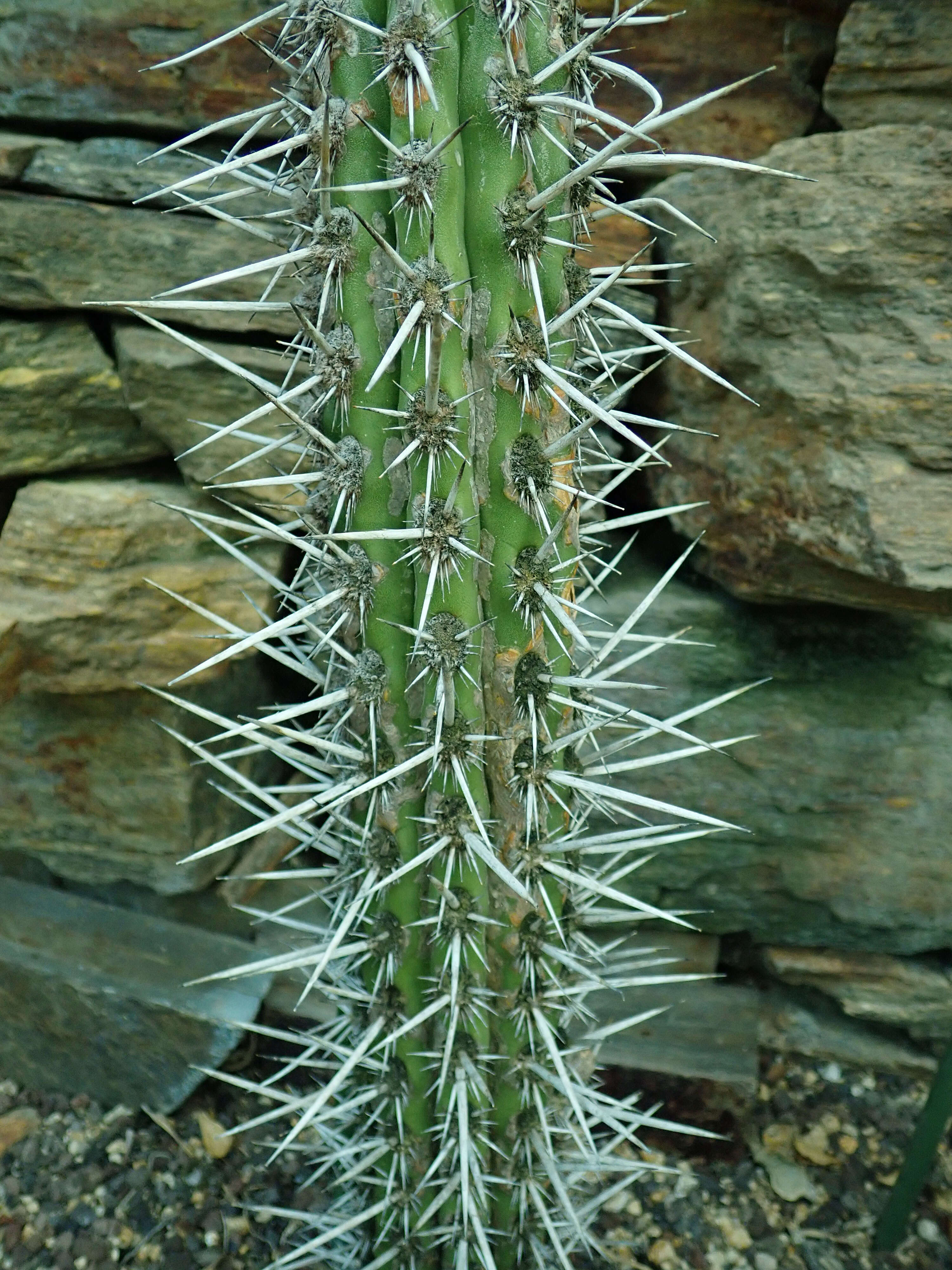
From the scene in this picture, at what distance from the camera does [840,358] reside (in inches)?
46.4

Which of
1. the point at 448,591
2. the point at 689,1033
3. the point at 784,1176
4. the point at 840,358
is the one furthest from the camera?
the point at 689,1033

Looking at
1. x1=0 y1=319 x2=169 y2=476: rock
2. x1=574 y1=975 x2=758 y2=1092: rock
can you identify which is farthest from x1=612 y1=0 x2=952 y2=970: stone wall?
x1=0 y1=319 x2=169 y2=476: rock

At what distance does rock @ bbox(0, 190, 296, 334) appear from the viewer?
1.34 m

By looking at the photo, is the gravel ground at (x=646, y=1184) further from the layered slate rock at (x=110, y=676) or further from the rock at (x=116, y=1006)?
the layered slate rock at (x=110, y=676)

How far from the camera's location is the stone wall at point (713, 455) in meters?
1.17

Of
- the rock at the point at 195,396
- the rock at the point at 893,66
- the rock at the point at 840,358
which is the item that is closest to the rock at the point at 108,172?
the rock at the point at 195,396

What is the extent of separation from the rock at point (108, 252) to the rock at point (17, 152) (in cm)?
2

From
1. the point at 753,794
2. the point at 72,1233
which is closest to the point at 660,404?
the point at 753,794

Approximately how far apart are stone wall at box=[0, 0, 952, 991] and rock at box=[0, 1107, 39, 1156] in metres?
0.38

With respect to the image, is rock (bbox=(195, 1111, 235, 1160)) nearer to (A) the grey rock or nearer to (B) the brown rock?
(A) the grey rock

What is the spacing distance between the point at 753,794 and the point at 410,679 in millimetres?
790

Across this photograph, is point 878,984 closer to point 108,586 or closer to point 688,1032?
point 688,1032

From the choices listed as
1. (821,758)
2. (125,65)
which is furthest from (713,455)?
(125,65)

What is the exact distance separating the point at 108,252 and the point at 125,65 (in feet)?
0.78
